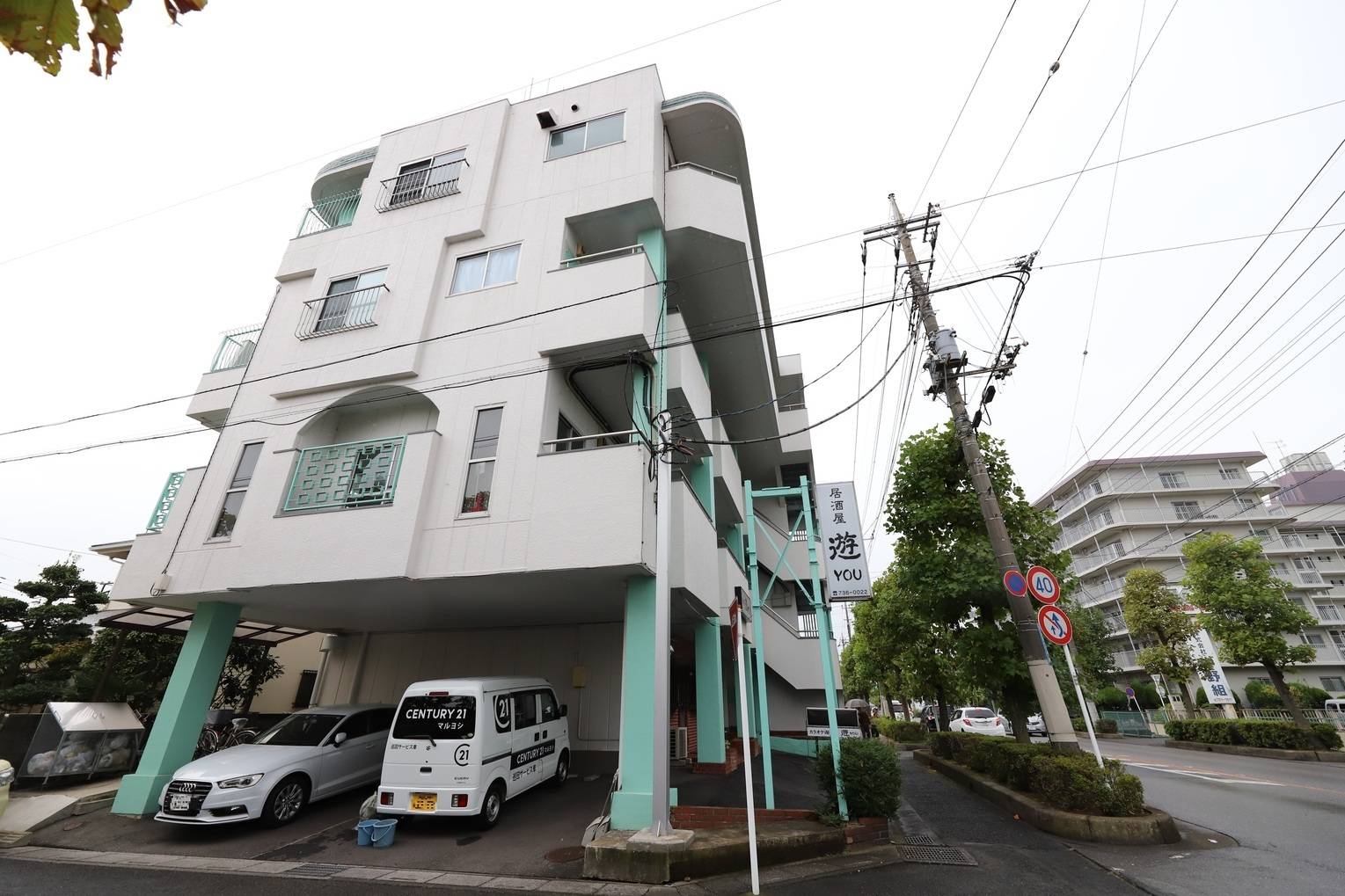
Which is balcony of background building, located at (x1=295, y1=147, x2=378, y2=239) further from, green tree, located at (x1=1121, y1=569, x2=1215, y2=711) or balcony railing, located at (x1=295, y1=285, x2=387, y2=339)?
green tree, located at (x1=1121, y1=569, x2=1215, y2=711)

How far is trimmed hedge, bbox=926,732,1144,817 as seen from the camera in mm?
7254

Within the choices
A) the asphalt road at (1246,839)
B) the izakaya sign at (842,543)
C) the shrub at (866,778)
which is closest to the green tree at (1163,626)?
the asphalt road at (1246,839)

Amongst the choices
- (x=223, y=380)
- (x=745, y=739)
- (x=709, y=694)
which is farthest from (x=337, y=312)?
(x=745, y=739)

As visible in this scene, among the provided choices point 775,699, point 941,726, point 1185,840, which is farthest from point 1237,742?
point 1185,840

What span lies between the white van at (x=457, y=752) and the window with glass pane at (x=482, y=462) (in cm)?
277

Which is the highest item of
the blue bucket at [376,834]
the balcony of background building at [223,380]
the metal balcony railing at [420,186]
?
the metal balcony railing at [420,186]

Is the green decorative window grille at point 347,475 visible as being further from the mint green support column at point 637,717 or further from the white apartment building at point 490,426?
the mint green support column at point 637,717

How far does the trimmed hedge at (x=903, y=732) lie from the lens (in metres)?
27.6

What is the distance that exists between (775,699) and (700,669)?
25.7ft

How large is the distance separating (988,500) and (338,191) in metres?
17.7

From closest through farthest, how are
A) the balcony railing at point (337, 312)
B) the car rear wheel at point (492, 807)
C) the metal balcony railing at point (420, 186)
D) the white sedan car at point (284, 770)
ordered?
1. the white sedan car at point (284, 770)
2. the car rear wheel at point (492, 807)
3. the balcony railing at point (337, 312)
4. the metal balcony railing at point (420, 186)

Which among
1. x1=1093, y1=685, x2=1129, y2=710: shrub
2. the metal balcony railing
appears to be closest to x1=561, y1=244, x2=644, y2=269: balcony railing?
the metal balcony railing

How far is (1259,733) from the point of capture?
18781mm

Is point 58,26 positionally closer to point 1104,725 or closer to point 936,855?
point 936,855
